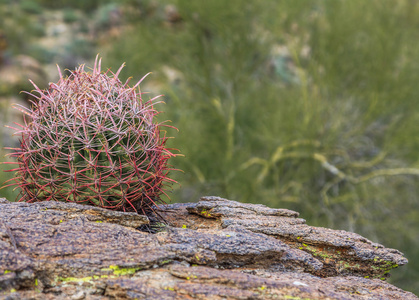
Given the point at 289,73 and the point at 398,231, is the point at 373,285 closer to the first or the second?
the point at 398,231

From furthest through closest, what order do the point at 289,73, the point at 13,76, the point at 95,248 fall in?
the point at 289,73
the point at 13,76
the point at 95,248

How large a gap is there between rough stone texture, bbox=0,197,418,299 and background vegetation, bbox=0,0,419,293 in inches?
398

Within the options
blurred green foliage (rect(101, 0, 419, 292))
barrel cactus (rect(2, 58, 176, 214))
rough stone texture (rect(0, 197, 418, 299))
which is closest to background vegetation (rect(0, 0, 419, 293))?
blurred green foliage (rect(101, 0, 419, 292))

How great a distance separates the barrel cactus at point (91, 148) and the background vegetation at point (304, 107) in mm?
10480

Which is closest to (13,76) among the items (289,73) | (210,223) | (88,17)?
(289,73)

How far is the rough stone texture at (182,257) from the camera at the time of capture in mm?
2496

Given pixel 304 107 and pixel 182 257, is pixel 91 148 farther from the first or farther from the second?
pixel 304 107

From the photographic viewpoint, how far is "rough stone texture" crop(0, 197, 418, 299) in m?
2.50

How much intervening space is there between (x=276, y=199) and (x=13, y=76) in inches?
622

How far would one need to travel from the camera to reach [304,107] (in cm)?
1511

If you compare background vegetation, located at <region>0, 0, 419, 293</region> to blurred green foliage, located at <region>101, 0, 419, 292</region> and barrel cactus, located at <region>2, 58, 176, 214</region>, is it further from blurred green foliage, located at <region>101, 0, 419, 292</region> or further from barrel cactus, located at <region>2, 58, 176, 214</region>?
barrel cactus, located at <region>2, 58, 176, 214</region>

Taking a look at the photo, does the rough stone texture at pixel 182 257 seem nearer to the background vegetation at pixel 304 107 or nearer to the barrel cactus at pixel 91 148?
the barrel cactus at pixel 91 148

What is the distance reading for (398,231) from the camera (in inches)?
575

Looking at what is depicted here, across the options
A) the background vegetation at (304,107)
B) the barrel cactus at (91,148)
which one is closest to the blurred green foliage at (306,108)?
the background vegetation at (304,107)
